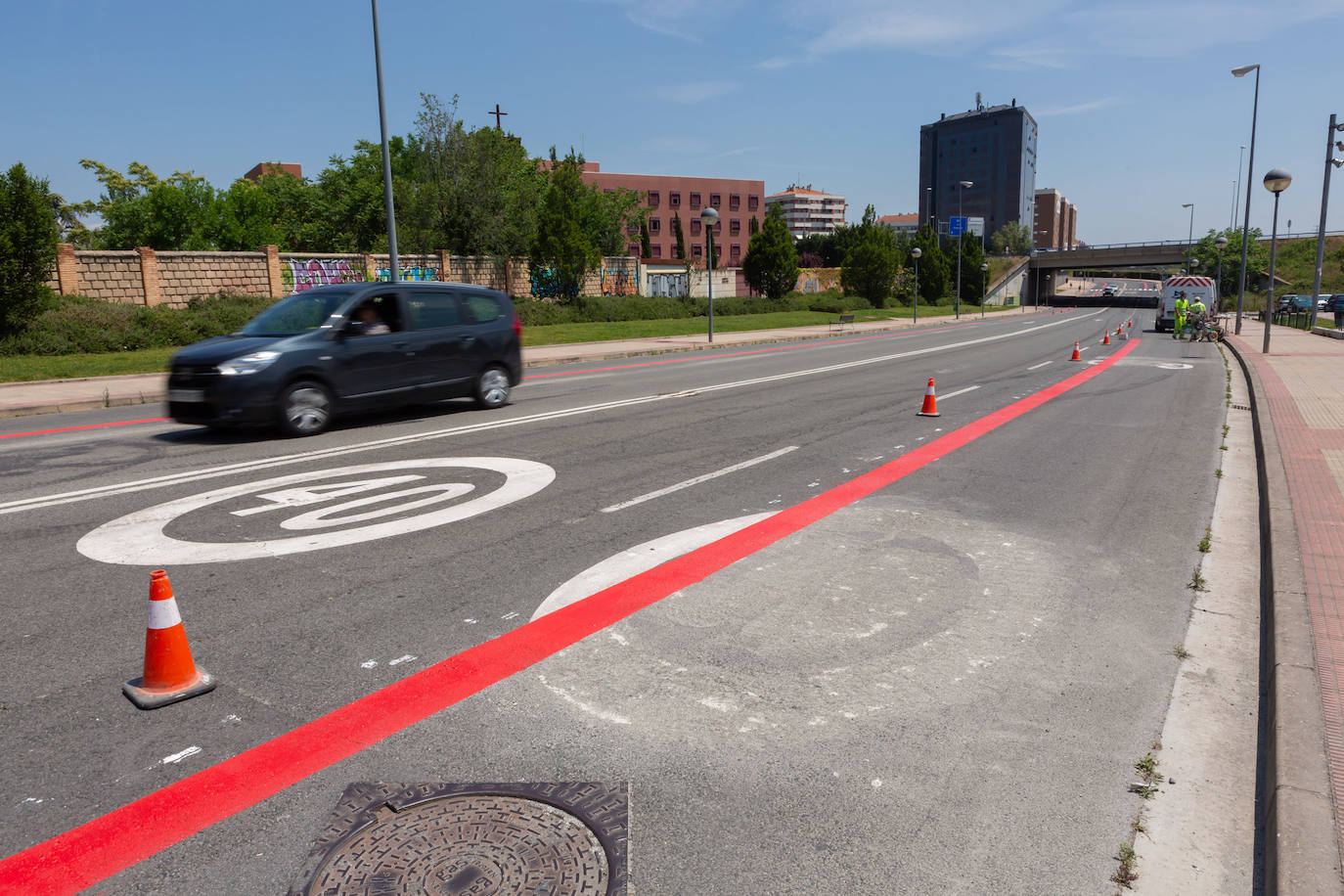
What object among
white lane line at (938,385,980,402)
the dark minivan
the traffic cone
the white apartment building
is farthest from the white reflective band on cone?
the white apartment building

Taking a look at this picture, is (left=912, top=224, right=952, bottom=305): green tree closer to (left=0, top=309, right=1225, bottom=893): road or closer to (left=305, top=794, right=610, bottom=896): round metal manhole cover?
(left=0, top=309, right=1225, bottom=893): road

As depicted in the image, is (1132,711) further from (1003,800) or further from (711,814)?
(711,814)

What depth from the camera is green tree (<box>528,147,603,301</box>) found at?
40906 mm

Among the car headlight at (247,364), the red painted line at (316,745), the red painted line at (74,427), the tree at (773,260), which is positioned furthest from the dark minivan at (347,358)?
the tree at (773,260)

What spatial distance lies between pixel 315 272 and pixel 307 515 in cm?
2949

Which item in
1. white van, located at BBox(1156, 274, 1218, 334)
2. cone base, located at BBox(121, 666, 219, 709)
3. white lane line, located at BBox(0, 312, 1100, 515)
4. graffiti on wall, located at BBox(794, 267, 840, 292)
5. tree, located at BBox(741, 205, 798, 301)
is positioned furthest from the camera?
graffiti on wall, located at BBox(794, 267, 840, 292)

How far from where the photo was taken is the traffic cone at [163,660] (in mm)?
3648

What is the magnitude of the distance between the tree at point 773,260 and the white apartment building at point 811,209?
138 metres

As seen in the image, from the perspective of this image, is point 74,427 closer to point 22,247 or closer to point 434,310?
point 434,310

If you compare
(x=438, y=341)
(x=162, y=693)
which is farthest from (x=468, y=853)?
(x=438, y=341)

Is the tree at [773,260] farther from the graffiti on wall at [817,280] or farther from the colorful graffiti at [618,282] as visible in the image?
the graffiti on wall at [817,280]

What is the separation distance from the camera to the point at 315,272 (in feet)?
108

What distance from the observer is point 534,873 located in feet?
8.63

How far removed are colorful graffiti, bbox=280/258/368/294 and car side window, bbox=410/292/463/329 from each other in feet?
73.6
